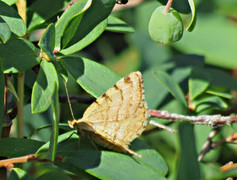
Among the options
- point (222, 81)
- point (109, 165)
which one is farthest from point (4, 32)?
point (222, 81)

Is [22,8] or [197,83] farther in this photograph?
[197,83]

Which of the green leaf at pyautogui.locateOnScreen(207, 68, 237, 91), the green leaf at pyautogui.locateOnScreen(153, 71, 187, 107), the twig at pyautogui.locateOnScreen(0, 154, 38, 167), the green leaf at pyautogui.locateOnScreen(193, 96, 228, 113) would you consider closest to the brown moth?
the twig at pyautogui.locateOnScreen(0, 154, 38, 167)

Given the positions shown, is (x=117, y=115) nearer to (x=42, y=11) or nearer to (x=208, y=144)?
(x=42, y=11)

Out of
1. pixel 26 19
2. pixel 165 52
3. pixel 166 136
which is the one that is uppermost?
pixel 26 19

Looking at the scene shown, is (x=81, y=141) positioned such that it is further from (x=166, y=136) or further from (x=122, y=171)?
(x=166, y=136)

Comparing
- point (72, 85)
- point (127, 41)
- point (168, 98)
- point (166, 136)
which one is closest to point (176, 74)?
point (168, 98)

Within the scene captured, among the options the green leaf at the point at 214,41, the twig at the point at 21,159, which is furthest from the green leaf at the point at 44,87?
the green leaf at the point at 214,41

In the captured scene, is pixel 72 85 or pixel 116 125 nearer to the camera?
pixel 116 125
